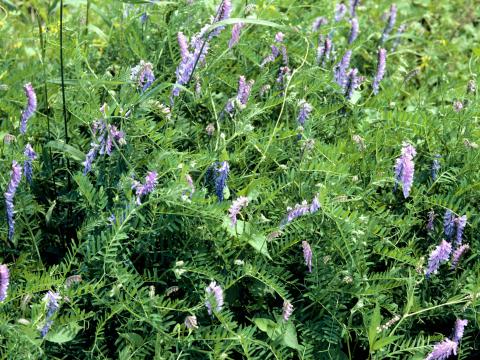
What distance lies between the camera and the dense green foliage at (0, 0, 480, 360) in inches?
82.7

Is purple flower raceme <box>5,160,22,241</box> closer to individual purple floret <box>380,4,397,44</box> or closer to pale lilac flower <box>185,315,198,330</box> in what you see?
pale lilac flower <box>185,315,198,330</box>

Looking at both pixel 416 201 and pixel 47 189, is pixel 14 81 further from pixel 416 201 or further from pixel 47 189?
pixel 416 201

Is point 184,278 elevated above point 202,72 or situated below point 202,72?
below

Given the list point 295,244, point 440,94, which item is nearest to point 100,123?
point 295,244

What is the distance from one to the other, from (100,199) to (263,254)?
0.47 meters

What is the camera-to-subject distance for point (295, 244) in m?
2.35

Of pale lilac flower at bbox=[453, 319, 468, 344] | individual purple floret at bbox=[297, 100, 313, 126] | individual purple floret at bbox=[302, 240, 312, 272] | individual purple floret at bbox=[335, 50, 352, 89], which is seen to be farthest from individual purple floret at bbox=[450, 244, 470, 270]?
individual purple floret at bbox=[335, 50, 352, 89]

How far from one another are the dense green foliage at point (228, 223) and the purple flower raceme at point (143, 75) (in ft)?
0.18

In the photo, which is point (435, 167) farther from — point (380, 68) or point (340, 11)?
point (340, 11)

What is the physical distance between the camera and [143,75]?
2379mm

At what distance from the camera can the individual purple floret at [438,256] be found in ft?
7.32

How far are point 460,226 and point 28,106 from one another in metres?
1.30

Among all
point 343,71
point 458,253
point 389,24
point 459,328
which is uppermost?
point 343,71

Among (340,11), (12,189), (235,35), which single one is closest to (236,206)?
(12,189)
